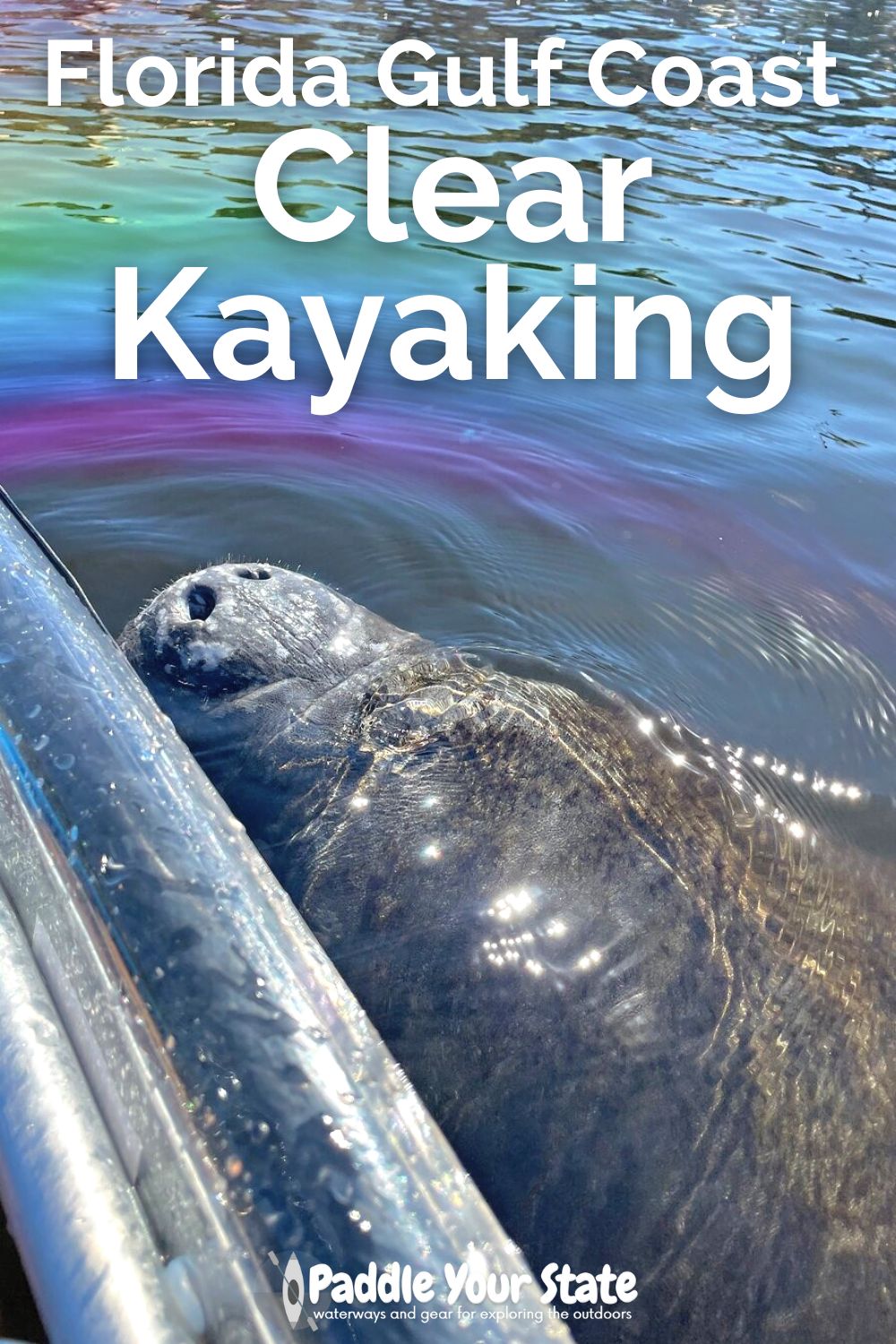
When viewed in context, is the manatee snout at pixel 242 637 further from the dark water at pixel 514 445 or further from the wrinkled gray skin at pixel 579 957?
the dark water at pixel 514 445

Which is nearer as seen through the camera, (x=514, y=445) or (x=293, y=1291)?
(x=293, y=1291)

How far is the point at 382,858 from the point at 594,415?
3.84m

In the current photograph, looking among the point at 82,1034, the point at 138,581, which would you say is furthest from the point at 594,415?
the point at 82,1034

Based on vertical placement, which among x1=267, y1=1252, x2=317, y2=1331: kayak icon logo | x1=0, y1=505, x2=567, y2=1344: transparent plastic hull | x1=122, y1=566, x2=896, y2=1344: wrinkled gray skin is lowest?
x1=122, y1=566, x2=896, y2=1344: wrinkled gray skin

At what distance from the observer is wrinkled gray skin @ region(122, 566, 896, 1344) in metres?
1.82

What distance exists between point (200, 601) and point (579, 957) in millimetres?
1357

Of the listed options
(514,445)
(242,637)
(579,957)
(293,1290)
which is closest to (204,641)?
(242,637)

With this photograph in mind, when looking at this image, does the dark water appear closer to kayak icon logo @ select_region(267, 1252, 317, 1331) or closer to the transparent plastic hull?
the transparent plastic hull

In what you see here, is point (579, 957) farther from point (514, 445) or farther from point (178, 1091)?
point (514, 445)

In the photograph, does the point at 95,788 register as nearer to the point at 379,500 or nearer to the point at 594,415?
the point at 379,500

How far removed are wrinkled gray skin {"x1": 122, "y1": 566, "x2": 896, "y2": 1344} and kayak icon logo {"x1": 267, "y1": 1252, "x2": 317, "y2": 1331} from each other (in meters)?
0.81

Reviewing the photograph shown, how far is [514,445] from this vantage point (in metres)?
5.24

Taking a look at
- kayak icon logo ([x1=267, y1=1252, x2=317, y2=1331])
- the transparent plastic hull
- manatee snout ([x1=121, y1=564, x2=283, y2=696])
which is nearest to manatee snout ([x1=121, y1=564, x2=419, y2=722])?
manatee snout ([x1=121, y1=564, x2=283, y2=696])

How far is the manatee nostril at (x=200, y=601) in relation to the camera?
2.76m
